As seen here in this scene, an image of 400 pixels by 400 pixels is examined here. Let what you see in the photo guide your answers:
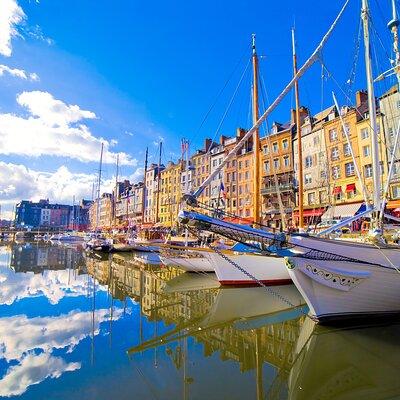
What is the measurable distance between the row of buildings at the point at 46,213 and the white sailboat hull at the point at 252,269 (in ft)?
557

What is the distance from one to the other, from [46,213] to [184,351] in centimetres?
20106

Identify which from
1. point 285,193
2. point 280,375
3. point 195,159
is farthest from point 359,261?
point 195,159

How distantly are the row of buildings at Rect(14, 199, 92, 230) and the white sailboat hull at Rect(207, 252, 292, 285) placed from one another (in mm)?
169730

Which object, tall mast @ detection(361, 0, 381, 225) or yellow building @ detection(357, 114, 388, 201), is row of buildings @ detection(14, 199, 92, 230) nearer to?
yellow building @ detection(357, 114, 388, 201)

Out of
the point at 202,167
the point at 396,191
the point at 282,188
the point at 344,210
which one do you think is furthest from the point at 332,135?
the point at 202,167

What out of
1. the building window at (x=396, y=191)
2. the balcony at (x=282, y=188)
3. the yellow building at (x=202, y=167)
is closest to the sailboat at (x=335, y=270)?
the building window at (x=396, y=191)

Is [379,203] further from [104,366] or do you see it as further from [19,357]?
[19,357]

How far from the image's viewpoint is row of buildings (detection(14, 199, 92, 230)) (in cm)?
18312

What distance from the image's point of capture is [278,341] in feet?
35.1

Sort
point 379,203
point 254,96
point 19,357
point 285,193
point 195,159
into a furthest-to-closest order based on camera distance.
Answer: point 195,159
point 285,193
point 254,96
point 379,203
point 19,357

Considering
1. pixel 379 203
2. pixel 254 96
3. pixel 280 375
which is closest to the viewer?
pixel 280 375

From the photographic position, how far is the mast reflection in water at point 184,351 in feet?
24.4

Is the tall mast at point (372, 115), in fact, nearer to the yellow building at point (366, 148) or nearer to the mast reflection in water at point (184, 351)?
the mast reflection in water at point (184, 351)

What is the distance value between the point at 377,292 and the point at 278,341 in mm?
4285
